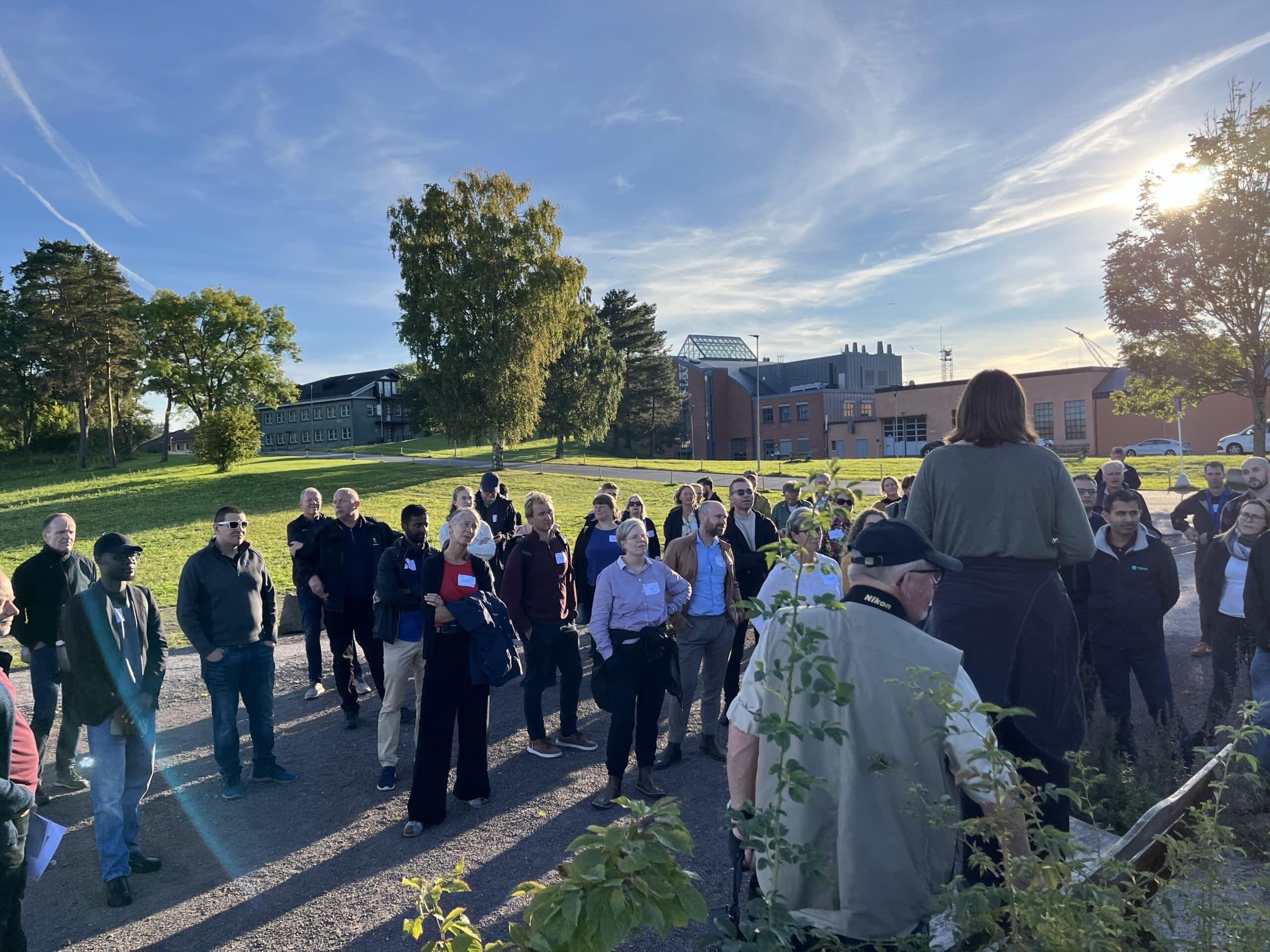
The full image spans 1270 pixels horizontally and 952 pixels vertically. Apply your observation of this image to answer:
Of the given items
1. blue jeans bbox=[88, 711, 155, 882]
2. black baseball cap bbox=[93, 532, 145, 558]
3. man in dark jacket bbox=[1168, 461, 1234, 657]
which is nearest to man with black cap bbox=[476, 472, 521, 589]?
black baseball cap bbox=[93, 532, 145, 558]

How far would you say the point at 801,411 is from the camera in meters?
71.4

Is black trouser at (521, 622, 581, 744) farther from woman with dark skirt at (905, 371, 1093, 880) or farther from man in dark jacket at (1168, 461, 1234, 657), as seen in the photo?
man in dark jacket at (1168, 461, 1234, 657)

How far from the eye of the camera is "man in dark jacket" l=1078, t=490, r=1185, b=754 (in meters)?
5.28

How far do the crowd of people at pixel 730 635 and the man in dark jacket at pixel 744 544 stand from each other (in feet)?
0.10

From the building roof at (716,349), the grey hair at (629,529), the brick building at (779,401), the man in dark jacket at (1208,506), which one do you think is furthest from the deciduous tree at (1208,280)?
the building roof at (716,349)

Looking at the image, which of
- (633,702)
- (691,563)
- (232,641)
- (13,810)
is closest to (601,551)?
(691,563)

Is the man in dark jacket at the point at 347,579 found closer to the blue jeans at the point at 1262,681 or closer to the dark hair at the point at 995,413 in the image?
the dark hair at the point at 995,413

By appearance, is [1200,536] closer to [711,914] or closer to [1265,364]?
[711,914]

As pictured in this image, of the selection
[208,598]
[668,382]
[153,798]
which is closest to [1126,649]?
[208,598]

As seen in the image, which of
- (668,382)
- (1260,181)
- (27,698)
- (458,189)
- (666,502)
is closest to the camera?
(27,698)

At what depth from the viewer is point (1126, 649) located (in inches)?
210

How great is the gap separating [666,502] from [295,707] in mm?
20061

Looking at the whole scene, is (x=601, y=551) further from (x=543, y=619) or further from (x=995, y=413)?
(x=995, y=413)

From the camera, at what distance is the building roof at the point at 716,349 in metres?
95.2
